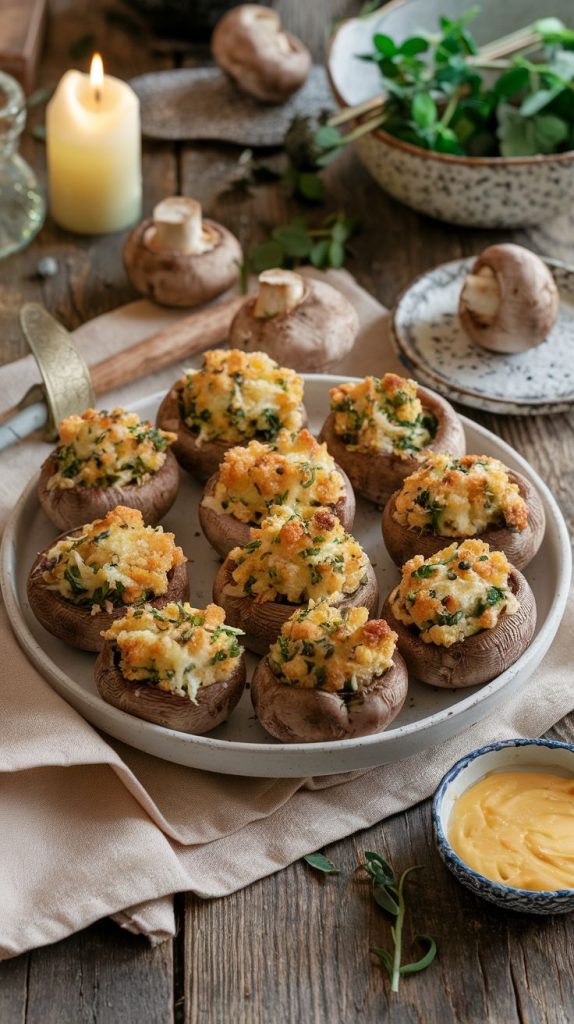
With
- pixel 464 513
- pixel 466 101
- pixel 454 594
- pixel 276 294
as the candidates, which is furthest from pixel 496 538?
pixel 466 101

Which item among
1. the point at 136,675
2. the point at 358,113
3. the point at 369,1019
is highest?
the point at 358,113

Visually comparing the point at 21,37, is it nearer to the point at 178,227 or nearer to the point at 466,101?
the point at 178,227

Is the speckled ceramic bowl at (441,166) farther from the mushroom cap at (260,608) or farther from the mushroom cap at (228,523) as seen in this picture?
the mushroom cap at (260,608)

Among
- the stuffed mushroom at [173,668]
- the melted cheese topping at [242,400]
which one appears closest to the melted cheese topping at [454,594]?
the stuffed mushroom at [173,668]

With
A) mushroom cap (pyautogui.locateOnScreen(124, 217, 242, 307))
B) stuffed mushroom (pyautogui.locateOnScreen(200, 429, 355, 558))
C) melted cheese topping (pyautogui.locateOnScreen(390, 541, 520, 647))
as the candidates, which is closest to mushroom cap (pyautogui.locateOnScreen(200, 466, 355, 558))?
stuffed mushroom (pyautogui.locateOnScreen(200, 429, 355, 558))

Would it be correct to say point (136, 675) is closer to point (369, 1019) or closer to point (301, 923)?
point (301, 923)

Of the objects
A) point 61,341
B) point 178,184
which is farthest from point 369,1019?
point 178,184

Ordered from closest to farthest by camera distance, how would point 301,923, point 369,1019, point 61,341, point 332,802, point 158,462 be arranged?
1. point 369,1019
2. point 301,923
3. point 332,802
4. point 158,462
5. point 61,341
